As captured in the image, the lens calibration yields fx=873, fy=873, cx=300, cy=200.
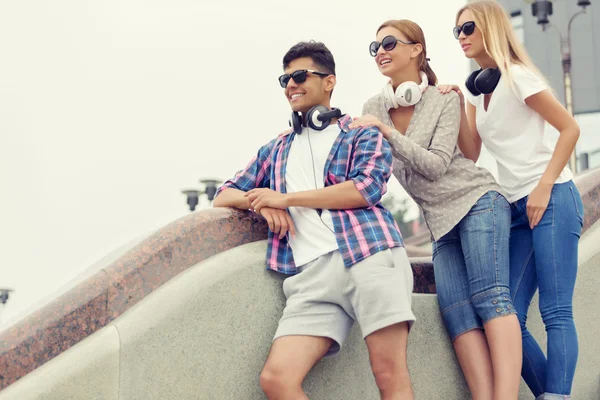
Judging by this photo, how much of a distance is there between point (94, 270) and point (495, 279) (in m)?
1.92

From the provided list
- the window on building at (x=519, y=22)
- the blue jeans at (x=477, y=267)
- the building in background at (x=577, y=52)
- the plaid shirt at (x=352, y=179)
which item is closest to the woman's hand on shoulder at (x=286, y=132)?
the plaid shirt at (x=352, y=179)

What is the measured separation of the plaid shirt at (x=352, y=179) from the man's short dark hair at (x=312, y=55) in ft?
0.89

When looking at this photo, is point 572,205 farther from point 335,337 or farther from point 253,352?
point 253,352

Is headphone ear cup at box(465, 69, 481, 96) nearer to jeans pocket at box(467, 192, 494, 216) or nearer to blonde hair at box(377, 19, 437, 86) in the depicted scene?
blonde hair at box(377, 19, 437, 86)

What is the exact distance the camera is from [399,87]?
4.47 m

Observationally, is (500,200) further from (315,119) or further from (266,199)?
(266,199)

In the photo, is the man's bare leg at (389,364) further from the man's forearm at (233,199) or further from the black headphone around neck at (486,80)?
the black headphone around neck at (486,80)

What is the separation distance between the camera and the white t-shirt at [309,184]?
4.00 metres

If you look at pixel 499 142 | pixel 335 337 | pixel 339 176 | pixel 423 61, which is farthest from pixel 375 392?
pixel 423 61

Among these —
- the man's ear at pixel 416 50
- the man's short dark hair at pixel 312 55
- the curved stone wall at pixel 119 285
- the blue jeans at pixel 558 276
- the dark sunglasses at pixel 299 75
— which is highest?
the man's short dark hair at pixel 312 55

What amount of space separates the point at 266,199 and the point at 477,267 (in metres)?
1.11

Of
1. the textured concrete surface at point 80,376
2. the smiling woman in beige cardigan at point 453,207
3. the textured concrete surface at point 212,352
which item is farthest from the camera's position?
the smiling woman in beige cardigan at point 453,207

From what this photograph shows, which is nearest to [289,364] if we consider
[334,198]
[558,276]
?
[334,198]

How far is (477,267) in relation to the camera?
4297mm
